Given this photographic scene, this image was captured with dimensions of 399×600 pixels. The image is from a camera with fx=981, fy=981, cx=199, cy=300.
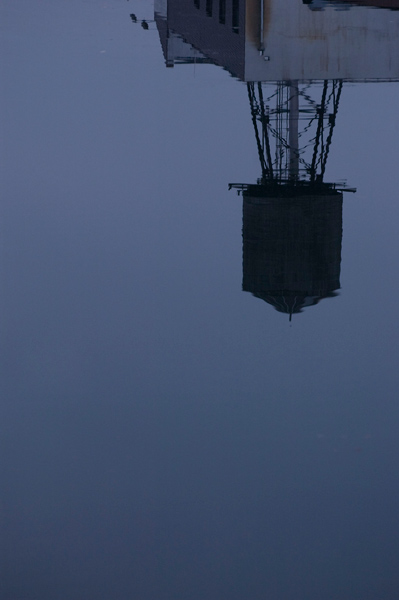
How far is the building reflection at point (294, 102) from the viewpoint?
18.0 metres

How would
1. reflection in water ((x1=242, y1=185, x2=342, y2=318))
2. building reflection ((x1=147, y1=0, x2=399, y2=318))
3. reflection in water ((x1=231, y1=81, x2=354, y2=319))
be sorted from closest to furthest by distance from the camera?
reflection in water ((x1=242, y1=185, x2=342, y2=318)) → reflection in water ((x1=231, y1=81, x2=354, y2=319)) → building reflection ((x1=147, y1=0, x2=399, y2=318))

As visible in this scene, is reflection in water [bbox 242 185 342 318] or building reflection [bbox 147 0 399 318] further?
building reflection [bbox 147 0 399 318]

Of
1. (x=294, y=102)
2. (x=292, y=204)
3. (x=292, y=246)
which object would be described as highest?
(x=294, y=102)

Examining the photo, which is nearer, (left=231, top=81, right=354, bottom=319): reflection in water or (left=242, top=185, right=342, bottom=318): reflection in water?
(left=242, top=185, right=342, bottom=318): reflection in water

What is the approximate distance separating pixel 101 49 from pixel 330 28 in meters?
8.27

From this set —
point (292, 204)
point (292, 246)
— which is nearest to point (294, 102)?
point (292, 204)

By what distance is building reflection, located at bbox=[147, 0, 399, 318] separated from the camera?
17953 millimetres

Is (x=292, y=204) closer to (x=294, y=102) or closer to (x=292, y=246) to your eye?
(x=292, y=246)

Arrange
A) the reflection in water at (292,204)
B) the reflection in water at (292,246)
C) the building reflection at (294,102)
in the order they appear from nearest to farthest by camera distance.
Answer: the reflection in water at (292,246), the reflection in water at (292,204), the building reflection at (294,102)

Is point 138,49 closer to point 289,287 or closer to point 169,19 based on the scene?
point 169,19

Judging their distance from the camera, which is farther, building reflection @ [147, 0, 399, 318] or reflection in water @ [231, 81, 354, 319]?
building reflection @ [147, 0, 399, 318]

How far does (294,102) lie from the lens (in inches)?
952

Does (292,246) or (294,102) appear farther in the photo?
(294,102)

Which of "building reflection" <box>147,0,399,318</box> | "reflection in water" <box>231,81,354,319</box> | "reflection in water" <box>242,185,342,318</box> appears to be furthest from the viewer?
"building reflection" <box>147,0,399,318</box>
